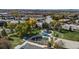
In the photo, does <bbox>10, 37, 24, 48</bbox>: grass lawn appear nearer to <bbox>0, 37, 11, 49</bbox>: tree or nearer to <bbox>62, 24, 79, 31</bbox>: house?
<bbox>0, 37, 11, 49</bbox>: tree

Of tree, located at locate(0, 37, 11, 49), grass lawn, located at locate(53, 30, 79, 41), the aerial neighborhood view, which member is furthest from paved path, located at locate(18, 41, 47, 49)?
grass lawn, located at locate(53, 30, 79, 41)

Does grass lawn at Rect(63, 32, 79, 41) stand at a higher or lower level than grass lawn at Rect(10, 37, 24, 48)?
higher

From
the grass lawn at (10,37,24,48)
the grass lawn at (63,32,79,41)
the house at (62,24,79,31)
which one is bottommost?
the grass lawn at (10,37,24,48)

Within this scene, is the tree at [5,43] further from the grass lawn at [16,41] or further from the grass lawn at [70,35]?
the grass lawn at [70,35]

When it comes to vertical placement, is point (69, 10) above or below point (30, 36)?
above

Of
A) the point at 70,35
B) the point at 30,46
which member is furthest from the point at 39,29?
the point at 70,35

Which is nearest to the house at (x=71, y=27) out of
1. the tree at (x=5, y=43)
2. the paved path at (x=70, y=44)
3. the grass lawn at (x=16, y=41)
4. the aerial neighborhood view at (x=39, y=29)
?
the aerial neighborhood view at (x=39, y=29)

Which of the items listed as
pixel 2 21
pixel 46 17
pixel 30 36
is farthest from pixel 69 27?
pixel 2 21
